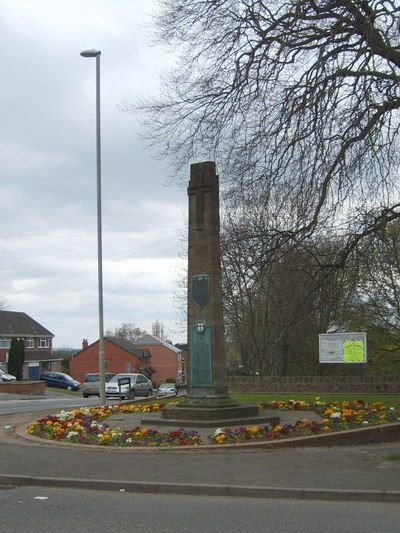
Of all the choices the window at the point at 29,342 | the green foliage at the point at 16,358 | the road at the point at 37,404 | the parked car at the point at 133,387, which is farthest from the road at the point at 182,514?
the window at the point at 29,342

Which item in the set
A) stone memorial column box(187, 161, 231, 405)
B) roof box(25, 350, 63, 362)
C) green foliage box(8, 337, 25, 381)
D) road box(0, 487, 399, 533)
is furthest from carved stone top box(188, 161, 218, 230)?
roof box(25, 350, 63, 362)

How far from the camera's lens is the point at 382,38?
12.7m

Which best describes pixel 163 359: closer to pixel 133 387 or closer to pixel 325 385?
pixel 133 387

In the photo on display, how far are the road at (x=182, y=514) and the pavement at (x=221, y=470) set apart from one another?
7.7 inches

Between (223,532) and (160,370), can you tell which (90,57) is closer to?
(223,532)

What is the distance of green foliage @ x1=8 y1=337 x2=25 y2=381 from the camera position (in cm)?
5608

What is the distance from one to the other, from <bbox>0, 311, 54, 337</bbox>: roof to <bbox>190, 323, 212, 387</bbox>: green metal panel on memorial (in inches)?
2527

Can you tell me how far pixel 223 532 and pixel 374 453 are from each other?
5.07 m

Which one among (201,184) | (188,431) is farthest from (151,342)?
(188,431)

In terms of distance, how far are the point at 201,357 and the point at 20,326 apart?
69540 millimetres

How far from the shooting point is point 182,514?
7.50 metres

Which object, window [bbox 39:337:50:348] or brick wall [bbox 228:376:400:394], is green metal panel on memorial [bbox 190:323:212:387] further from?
window [bbox 39:337:50:348]

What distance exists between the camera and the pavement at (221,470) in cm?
842

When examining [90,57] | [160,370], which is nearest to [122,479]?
[90,57]
